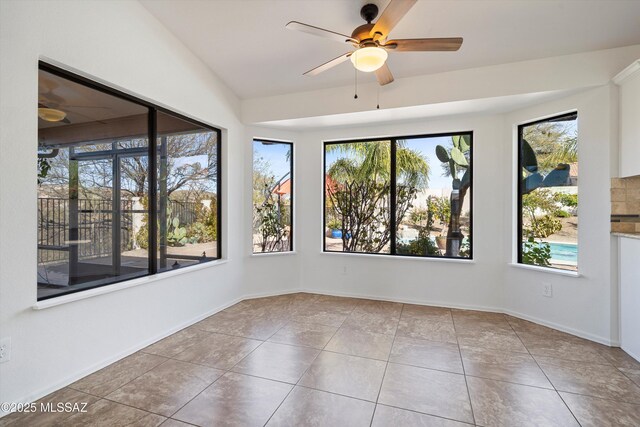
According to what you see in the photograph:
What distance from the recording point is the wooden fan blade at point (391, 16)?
1871 millimetres

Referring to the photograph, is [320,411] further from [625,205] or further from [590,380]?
[625,205]

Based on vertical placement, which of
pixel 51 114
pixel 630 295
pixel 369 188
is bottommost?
pixel 630 295

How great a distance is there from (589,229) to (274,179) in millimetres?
3838

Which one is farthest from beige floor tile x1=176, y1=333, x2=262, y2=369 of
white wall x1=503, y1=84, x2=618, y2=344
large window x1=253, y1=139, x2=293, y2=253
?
white wall x1=503, y1=84, x2=618, y2=344

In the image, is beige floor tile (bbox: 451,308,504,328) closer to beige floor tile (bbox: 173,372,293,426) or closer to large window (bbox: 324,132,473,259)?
large window (bbox: 324,132,473,259)

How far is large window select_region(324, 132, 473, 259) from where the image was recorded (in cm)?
412

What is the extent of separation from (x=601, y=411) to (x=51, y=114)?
439cm

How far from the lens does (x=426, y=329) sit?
3.29 metres

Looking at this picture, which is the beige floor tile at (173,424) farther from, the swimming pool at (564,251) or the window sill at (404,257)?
the swimming pool at (564,251)

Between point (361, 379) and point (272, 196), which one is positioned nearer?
point (361, 379)

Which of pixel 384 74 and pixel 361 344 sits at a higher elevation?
pixel 384 74

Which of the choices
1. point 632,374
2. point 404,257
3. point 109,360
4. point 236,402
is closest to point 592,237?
point 632,374

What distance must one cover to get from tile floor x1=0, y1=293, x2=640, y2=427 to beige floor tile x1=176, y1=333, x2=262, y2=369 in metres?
0.01

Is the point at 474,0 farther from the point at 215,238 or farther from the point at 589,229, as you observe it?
the point at 215,238
